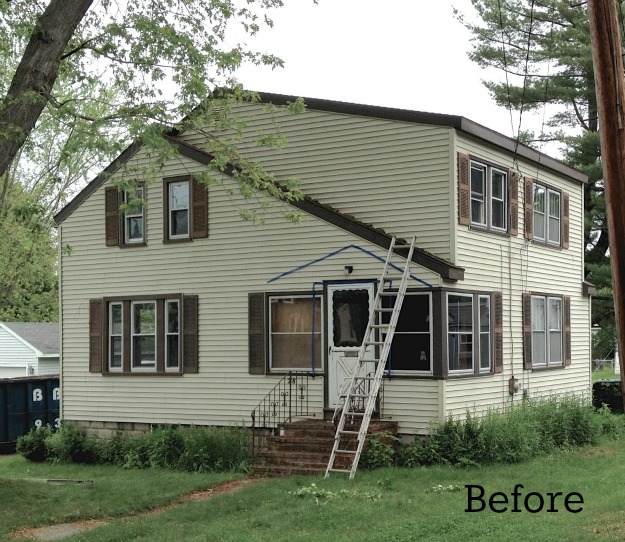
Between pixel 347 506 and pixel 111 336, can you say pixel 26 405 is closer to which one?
pixel 111 336

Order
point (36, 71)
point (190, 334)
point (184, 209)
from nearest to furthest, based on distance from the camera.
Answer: point (36, 71) < point (190, 334) < point (184, 209)

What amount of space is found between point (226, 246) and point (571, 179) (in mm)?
9088

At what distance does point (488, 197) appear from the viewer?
1917cm

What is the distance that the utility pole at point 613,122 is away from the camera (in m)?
8.69

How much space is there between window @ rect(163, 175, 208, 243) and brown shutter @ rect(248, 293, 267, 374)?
Result: 1.91m

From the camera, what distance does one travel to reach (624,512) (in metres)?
11.9

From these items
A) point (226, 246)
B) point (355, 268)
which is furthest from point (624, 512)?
point (226, 246)

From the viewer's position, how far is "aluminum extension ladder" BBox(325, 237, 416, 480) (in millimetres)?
16080

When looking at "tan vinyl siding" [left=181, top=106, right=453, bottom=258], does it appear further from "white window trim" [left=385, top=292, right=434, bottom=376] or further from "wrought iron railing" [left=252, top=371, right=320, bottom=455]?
"wrought iron railing" [left=252, top=371, right=320, bottom=455]

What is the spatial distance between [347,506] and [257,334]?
6393mm

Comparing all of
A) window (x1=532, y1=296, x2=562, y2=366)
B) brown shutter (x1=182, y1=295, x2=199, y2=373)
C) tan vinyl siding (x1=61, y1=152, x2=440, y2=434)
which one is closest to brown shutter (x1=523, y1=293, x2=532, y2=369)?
window (x1=532, y1=296, x2=562, y2=366)

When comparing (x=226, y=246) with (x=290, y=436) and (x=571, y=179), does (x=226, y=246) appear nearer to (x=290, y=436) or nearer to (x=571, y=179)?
(x=290, y=436)

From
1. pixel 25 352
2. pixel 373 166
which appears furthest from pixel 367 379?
pixel 25 352

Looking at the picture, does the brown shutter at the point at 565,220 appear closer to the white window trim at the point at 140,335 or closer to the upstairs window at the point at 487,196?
the upstairs window at the point at 487,196
